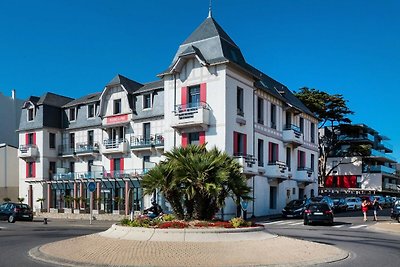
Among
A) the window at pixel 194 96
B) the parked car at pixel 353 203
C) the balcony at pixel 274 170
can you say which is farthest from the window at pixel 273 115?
the parked car at pixel 353 203

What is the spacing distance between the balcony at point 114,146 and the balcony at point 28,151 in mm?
8392

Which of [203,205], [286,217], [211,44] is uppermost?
[211,44]

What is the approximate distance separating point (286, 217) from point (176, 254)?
83.7ft

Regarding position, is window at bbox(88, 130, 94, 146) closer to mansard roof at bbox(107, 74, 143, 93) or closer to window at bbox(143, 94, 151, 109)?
mansard roof at bbox(107, 74, 143, 93)

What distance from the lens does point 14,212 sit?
33.8 metres

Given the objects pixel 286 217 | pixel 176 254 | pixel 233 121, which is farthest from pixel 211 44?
pixel 176 254

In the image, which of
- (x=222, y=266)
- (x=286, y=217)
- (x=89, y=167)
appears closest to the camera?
(x=222, y=266)

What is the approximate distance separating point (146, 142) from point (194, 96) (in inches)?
311

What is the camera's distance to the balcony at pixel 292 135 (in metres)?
42.2

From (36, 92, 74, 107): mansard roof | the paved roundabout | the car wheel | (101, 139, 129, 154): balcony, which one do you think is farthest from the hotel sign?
the paved roundabout

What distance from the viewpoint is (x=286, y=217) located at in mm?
36469

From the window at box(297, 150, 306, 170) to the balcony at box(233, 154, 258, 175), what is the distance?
40.4ft

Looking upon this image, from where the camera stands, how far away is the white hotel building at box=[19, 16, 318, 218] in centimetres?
3412

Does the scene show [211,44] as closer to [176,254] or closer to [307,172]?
[307,172]
